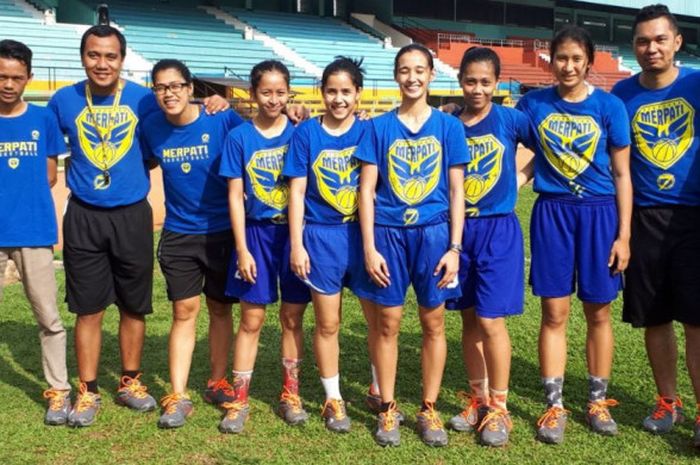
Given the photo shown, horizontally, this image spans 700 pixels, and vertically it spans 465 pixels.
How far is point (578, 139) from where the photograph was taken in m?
3.74

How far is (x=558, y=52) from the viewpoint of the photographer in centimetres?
373

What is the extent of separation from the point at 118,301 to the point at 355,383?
4.94 ft

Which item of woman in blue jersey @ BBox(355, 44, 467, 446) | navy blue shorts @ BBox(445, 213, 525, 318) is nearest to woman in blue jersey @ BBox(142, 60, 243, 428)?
woman in blue jersey @ BBox(355, 44, 467, 446)

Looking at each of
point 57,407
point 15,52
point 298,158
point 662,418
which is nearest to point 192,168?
point 298,158

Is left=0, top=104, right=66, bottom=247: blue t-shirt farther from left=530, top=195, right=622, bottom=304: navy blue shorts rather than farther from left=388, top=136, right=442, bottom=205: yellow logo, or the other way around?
left=530, top=195, right=622, bottom=304: navy blue shorts

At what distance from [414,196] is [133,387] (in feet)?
6.46

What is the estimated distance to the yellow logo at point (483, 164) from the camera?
3789mm

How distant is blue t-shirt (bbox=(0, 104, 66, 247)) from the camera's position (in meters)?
3.96

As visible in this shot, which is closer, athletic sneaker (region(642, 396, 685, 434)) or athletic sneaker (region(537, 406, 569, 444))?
athletic sneaker (region(537, 406, 569, 444))

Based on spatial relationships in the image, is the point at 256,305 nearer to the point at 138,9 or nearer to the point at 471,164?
the point at 471,164

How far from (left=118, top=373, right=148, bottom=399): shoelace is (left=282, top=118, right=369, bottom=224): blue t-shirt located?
1519 millimetres

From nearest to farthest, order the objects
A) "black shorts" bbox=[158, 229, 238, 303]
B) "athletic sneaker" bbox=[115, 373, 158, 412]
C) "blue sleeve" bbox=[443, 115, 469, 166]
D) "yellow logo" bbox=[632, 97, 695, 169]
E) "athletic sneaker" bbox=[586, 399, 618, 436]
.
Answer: "blue sleeve" bbox=[443, 115, 469, 166] → "yellow logo" bbox=[632, 97, 695, 169] → "athletic sneaker" bbox=[586, 399, 618, 436] → "black shorts" bbox=[158, 229, 238, 303] → "athletic sneaker" bbox=[115, 373, 158, 412]

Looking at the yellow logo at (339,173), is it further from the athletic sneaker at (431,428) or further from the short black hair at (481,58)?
the athletic sneaker at (431,428)

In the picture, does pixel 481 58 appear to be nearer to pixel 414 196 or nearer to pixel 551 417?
pixel 414 196
